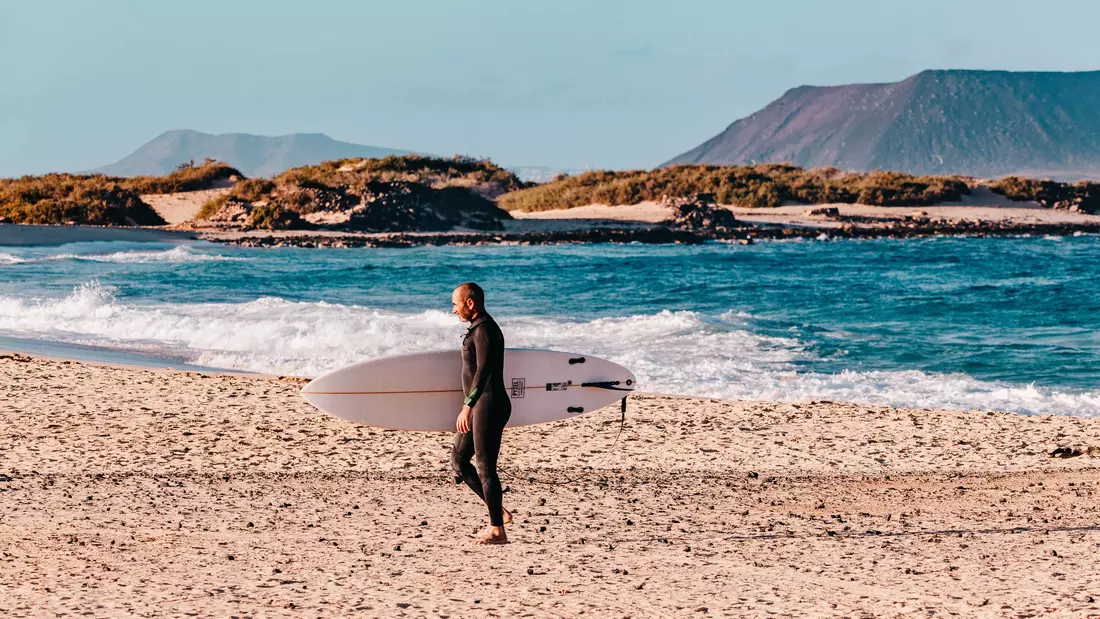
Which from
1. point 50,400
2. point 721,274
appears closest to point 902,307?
point 721,274

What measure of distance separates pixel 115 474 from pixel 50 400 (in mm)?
2879

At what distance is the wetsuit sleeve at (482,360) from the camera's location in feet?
20.8

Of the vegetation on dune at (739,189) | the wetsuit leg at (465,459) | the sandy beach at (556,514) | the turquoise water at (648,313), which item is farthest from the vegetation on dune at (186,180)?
the wetsuit leg at (465,459)

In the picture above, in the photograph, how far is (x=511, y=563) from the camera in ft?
20.3

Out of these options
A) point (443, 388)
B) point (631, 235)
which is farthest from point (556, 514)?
point (631, 235)

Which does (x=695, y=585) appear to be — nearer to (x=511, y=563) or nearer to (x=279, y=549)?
(x=511, y=563)

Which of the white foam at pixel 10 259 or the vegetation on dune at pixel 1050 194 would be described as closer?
the white foam at pixel 10 259

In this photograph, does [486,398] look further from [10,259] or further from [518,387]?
[10,259]

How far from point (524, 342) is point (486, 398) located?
34.0 ft

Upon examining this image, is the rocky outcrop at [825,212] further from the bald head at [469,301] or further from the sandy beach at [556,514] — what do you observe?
the bald head at [469,301]

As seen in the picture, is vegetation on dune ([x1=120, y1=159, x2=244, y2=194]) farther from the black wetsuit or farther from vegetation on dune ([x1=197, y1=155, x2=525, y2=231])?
the black wetsuit

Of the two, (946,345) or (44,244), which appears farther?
(44,244)

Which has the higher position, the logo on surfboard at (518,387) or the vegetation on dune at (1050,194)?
the vegetation on dune at (1050,194)

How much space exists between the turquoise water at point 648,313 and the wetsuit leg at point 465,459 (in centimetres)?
504
